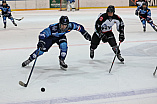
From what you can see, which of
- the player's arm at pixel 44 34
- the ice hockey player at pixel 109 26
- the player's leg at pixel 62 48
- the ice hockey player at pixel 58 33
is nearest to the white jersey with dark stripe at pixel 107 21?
the ice hockey player at pixel 109 26

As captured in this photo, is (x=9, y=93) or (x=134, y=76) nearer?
(x=9, y=93)

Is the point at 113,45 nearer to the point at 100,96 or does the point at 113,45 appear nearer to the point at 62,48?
the point at 62,48

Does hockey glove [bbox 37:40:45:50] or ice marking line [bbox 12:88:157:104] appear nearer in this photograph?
ice marking line [bbox 12:88:157:104]

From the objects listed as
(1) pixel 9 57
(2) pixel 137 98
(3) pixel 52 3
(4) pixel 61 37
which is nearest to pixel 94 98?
(2) pixel 137 98

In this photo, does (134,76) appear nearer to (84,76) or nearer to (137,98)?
(84,76)

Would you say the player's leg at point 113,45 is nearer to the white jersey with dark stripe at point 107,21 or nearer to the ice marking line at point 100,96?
the white jersey with dark stripe at point 107,21

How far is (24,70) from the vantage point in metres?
5.35

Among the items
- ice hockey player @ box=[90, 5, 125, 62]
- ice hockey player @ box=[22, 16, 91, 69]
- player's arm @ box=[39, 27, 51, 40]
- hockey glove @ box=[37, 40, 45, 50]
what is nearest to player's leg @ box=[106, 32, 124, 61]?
ice hockey player @ box=[90, 5, 125, 62]

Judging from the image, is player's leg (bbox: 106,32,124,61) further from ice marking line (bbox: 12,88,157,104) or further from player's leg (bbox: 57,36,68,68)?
ice marking line (bbox: 12,88,157,104)

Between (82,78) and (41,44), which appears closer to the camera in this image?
(82,78)

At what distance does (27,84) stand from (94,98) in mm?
1096

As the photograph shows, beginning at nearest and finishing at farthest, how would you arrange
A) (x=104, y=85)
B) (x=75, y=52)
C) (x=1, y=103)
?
(x=1, y=103)
(x=104, y=85)
(x=75, y=52)

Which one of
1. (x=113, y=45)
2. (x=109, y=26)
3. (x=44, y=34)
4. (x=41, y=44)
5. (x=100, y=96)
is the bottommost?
(x=100, y=96)

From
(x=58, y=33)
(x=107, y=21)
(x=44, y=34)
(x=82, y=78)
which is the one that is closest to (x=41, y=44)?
(x=44, y=34)
